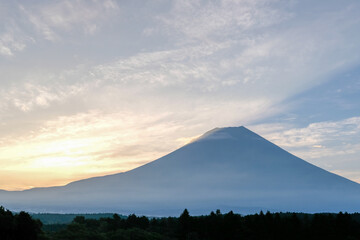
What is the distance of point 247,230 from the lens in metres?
77.0

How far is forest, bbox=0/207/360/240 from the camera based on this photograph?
5822 centimetres

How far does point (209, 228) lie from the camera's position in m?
82.4

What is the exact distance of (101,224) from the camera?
101m

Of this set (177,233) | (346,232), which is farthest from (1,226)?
(346,232)

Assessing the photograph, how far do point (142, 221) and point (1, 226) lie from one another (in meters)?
44.2

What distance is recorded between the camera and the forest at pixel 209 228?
5822cm

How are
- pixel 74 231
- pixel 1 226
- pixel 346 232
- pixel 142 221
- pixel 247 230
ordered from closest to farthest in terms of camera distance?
1. pixel 1 226
2. pixel 346 232
3. pixel 247 230
4. pixel 74 231
5. pixel 142 221

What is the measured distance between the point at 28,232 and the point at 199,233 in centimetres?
3519

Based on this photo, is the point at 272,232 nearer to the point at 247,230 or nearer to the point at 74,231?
the point at 247,230

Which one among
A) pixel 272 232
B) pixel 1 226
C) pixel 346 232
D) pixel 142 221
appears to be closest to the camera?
pixel 1 226

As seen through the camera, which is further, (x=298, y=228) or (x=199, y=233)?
(x=199, y=233)

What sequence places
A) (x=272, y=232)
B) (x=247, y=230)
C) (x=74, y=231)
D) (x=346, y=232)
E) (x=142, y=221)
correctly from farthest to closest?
(x=142, y=221) < (x=74, y=231) < (x=247, y=230) < (x=272, y=232) < (x=346, y=232)

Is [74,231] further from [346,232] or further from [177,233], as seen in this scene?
[346,232]

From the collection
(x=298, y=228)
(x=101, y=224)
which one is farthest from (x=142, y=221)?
(x=298, y=228)
